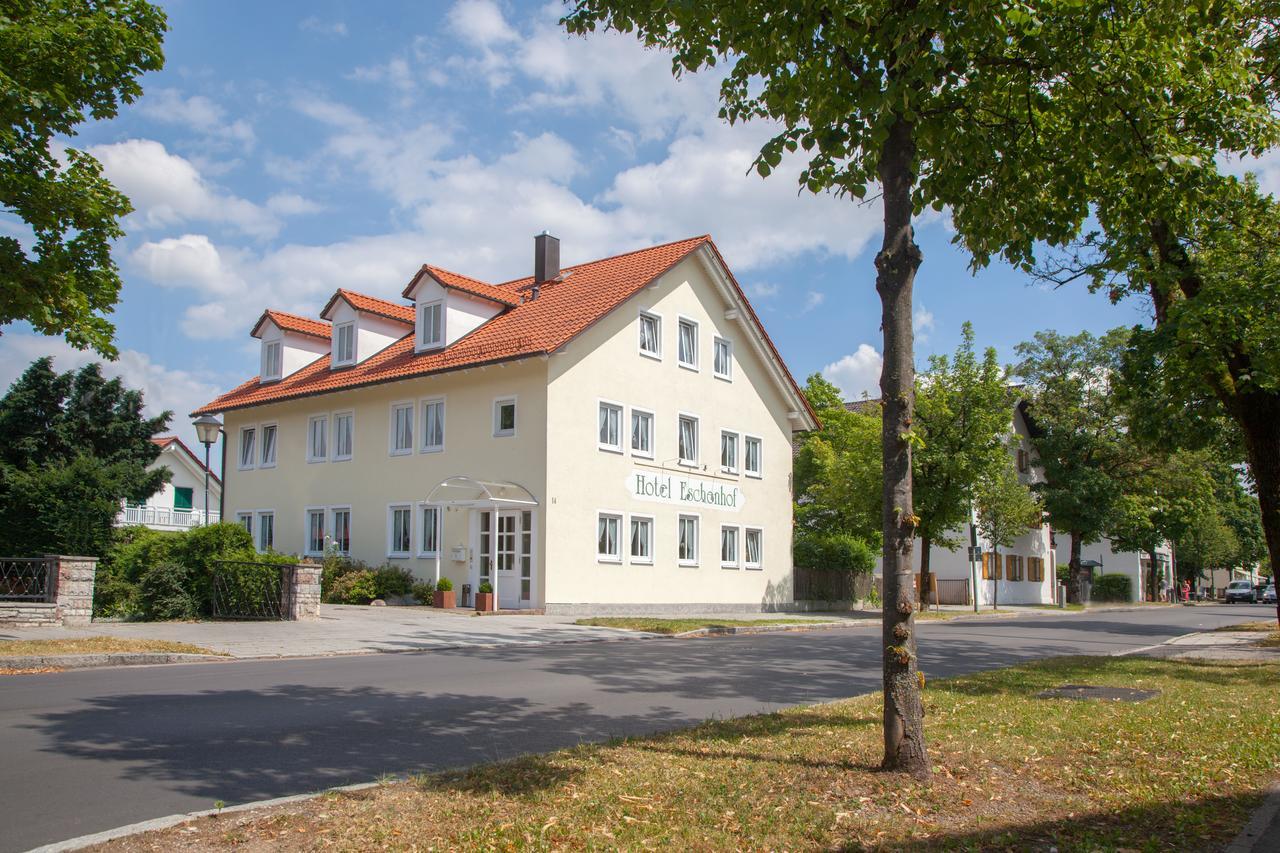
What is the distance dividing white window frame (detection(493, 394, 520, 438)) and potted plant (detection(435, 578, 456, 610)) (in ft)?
13.2

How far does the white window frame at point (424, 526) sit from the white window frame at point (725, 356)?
378 inches

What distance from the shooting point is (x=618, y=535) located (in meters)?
27.4

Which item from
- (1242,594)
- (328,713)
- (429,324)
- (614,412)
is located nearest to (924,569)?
(614,412)

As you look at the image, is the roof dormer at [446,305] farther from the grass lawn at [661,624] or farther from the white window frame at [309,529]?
the grass lawn at [661,624]

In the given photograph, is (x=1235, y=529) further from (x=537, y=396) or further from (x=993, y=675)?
(x=993, y=675)

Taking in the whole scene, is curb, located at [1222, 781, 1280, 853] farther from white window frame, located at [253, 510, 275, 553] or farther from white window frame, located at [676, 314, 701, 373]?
white window frame, located at [253, 510, 275, 553]

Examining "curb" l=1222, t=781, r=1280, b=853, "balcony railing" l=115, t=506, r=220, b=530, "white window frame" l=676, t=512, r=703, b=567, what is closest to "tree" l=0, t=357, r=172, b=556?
"white window frame" l=676, t=512, r=703, b=567

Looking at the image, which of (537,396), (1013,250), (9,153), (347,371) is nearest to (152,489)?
(347,371)

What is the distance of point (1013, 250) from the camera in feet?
29.0

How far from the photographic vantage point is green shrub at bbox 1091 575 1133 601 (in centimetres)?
6312

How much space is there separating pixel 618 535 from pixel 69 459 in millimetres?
17465

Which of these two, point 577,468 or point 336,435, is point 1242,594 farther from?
point 336,435

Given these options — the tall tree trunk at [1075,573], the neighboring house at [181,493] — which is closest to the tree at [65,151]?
the neighboring house at [181,493]

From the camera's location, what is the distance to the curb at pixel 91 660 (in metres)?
12.2
